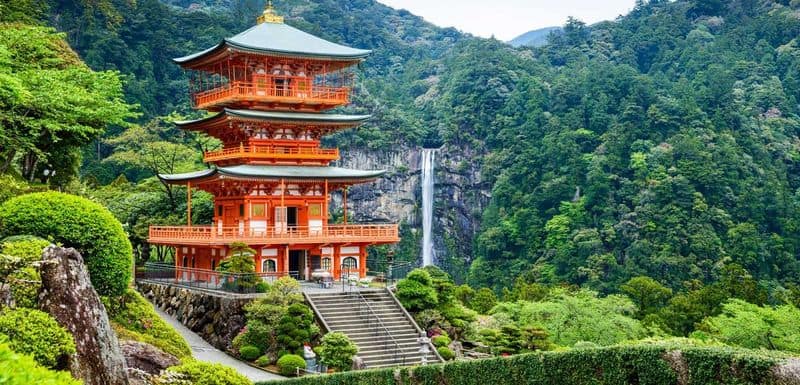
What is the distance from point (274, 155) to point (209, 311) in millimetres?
6690

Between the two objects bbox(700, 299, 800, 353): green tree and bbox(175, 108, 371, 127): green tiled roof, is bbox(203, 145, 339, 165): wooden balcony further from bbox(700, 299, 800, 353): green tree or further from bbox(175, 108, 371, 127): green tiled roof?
bbox(700, 299, 800, 353): green tree

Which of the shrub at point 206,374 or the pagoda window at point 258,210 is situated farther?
the pagoda window at point 258,210

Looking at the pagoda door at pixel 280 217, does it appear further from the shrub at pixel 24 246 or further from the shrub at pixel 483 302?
the shrub at pixel 24 246

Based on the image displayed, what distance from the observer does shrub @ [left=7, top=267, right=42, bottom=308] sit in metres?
11.7

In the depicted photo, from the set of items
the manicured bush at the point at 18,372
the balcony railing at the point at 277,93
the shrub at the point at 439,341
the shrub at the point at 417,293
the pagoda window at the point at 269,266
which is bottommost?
the shrub at the point at 439,341

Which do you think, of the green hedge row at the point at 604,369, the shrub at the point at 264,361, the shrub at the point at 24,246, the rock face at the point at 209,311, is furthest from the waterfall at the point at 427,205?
the shrub at the point at 24,246

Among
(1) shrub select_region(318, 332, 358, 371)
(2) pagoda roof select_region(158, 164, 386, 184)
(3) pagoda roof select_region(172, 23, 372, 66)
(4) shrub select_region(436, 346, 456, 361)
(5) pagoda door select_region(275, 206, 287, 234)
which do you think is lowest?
(4) shrub select_region(436, 346, 456, 361)

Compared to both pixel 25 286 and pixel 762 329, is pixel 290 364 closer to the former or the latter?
pixel 25 286

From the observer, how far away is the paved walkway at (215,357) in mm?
22219

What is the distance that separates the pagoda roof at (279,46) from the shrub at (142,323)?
12.4 m

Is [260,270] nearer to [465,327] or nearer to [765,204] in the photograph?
[465,327]

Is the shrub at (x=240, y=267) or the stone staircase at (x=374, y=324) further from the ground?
the shrub at (x=240, y=267)

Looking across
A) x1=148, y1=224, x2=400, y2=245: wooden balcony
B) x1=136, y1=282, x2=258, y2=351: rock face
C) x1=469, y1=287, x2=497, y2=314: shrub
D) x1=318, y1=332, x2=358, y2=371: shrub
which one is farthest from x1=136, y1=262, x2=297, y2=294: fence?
x1=469, y1=287, x2=497, y2=314: shrub

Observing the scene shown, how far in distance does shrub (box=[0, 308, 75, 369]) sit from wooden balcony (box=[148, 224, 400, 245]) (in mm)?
17154
